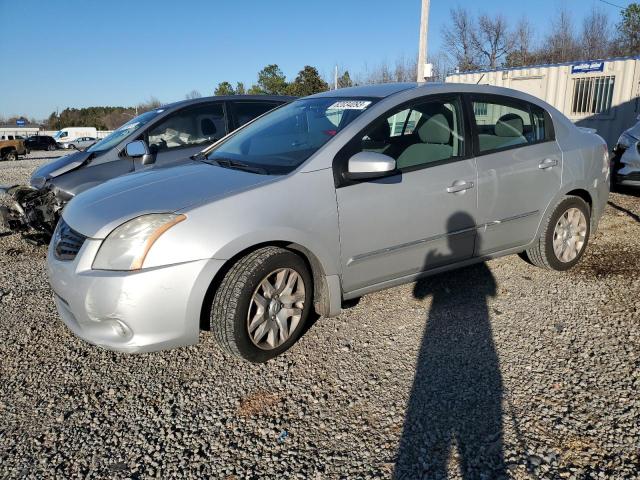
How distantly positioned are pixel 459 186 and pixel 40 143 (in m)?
47.1

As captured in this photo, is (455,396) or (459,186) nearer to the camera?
(455,396)

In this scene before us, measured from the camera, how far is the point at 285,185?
291cm

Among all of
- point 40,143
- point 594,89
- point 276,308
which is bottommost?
point 40,143

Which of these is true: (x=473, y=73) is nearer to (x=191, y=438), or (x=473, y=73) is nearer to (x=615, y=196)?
(x=615, y=196)

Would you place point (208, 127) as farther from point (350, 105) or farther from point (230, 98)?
point (350, 105)

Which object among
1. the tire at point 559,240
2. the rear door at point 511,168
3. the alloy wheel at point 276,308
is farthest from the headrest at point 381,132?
the tire at point 559,240

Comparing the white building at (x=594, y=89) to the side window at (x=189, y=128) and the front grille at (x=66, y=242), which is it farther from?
the front grille at (x=66, y=242)

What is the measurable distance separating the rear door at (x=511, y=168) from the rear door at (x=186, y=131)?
3.31 metres

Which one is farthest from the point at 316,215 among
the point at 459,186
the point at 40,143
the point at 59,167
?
the point at 40,143

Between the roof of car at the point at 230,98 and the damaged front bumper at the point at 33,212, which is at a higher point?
the roof of car at the point at 230,98

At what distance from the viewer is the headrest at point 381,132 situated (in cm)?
334

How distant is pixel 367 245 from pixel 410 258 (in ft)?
1.35

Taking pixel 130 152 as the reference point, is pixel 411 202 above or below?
below

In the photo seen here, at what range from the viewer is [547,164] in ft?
13.1
